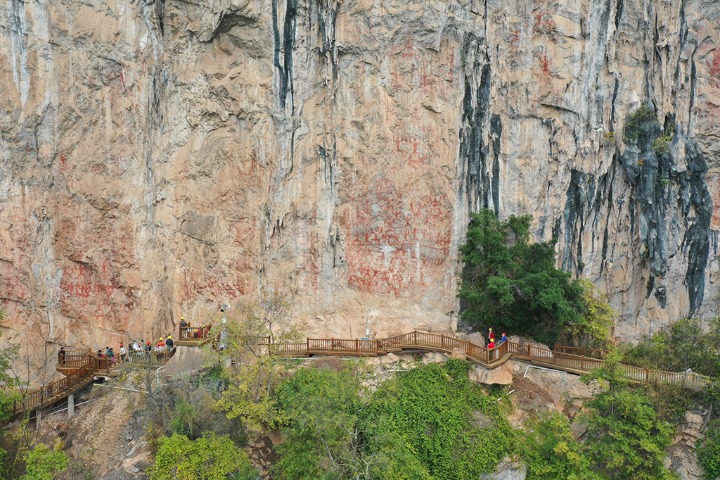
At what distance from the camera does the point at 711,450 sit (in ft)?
44.3

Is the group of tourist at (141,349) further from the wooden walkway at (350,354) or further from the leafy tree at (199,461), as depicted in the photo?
the leafy tree at (199,461)

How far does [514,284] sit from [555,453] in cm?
491

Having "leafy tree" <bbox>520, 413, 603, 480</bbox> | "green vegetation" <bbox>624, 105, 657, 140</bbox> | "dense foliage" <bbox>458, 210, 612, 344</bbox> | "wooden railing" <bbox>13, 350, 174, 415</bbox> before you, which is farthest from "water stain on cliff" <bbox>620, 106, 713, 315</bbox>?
"wooden railing" <bbox>13, 350, 174, 415</bbox>

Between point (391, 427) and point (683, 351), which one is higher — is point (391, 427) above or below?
below

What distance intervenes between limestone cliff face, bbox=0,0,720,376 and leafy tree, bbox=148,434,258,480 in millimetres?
5930

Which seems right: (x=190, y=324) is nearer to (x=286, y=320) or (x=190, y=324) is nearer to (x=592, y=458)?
(x=286, y=320)

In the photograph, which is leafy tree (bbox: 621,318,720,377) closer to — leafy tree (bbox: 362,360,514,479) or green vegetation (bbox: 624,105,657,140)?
leafy tree (bbox: 362,360,514,479)

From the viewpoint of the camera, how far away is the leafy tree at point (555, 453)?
13.2 meters

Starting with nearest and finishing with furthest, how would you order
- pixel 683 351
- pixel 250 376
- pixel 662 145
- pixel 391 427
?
1. pixel 250 376
2. pixel 391 427
3. pixel 683 351
4. pixel 662 145

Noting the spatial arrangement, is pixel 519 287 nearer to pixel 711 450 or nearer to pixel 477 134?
pixel 477 134

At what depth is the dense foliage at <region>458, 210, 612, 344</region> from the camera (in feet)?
54.6

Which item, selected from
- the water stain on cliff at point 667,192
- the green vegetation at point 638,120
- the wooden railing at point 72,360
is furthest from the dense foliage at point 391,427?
the green vegetation at point 638,120

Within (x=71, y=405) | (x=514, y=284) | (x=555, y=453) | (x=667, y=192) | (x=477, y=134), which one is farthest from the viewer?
(x=667, y=192)

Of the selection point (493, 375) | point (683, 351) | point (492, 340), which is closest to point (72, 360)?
point (493, 375)
